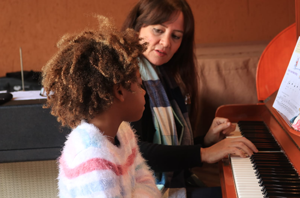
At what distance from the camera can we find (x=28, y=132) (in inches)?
64.0

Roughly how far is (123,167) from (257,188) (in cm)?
40

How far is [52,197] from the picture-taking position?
6.63ft

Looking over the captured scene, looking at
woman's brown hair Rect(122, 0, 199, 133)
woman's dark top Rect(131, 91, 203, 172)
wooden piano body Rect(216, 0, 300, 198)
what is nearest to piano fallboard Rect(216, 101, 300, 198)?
wooden piano body Rect(216, 0, 300, 198)

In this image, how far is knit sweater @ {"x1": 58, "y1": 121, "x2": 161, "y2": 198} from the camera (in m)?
0.85

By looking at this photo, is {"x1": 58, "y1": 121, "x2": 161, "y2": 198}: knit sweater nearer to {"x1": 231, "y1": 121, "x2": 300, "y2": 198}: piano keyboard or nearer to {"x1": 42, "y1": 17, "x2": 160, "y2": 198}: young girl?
{"x1": 42, "y1": 17, "x2": 160, "y2": 198}: young girl

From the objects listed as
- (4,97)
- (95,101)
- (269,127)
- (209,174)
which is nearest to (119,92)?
(95,101)

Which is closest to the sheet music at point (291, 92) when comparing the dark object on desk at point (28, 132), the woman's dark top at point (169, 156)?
the woman's dark top at point (169, 156)

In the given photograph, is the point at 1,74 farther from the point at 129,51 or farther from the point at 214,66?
the point at 129,51

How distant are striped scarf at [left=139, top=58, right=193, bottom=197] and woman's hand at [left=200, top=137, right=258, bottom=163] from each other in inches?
10.3

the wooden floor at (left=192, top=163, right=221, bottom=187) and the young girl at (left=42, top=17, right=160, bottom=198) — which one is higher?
the young girl at (left=42, top=17, right=160, bottom=198)

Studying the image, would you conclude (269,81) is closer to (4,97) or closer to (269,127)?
(269,127)

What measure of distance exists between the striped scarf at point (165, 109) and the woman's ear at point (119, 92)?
20.1 inches

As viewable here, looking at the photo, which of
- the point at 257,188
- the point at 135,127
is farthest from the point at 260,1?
the point at 257,188

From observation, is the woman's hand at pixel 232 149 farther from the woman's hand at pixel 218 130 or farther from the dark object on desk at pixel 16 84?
the dark object on desk at pixel 16 84
